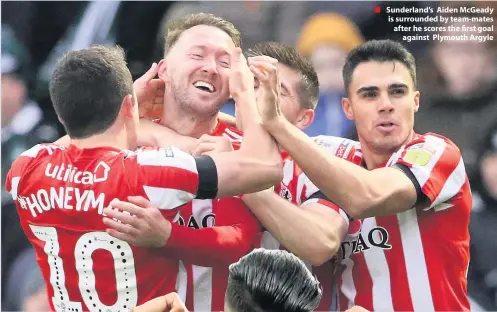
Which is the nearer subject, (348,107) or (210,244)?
(210,244)

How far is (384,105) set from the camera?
2.70 metres

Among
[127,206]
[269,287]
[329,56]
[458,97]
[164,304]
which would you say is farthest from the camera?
[458,97]

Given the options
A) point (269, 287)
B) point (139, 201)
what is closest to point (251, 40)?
point (139, 201)

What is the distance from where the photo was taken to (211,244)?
2320 mm

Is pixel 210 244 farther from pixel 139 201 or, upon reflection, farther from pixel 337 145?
pixel 337 145

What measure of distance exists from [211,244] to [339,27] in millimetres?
1594

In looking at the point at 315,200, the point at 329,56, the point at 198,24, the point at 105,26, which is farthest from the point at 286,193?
the point at 105,26

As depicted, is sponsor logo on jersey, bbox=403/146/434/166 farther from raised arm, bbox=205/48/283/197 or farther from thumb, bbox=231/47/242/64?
thumb, bbox=231/47/242/64

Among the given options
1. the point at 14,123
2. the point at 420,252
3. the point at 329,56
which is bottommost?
the point at 420,252

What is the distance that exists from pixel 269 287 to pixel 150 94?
1470 mm

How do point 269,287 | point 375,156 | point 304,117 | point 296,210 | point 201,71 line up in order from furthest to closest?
point 304,117 → point 375,156 → point 201,71 → point 296,210 → point 269,287

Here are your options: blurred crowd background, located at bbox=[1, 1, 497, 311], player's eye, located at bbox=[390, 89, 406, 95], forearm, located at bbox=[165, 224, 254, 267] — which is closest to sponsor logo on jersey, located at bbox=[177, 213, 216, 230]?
forearm, located at bbox=[165, 224, 254, 267]

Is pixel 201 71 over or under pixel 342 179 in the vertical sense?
over

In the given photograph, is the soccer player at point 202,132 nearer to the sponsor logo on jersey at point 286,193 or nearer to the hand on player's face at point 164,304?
the sponsor logo on jersey at point 286,193
